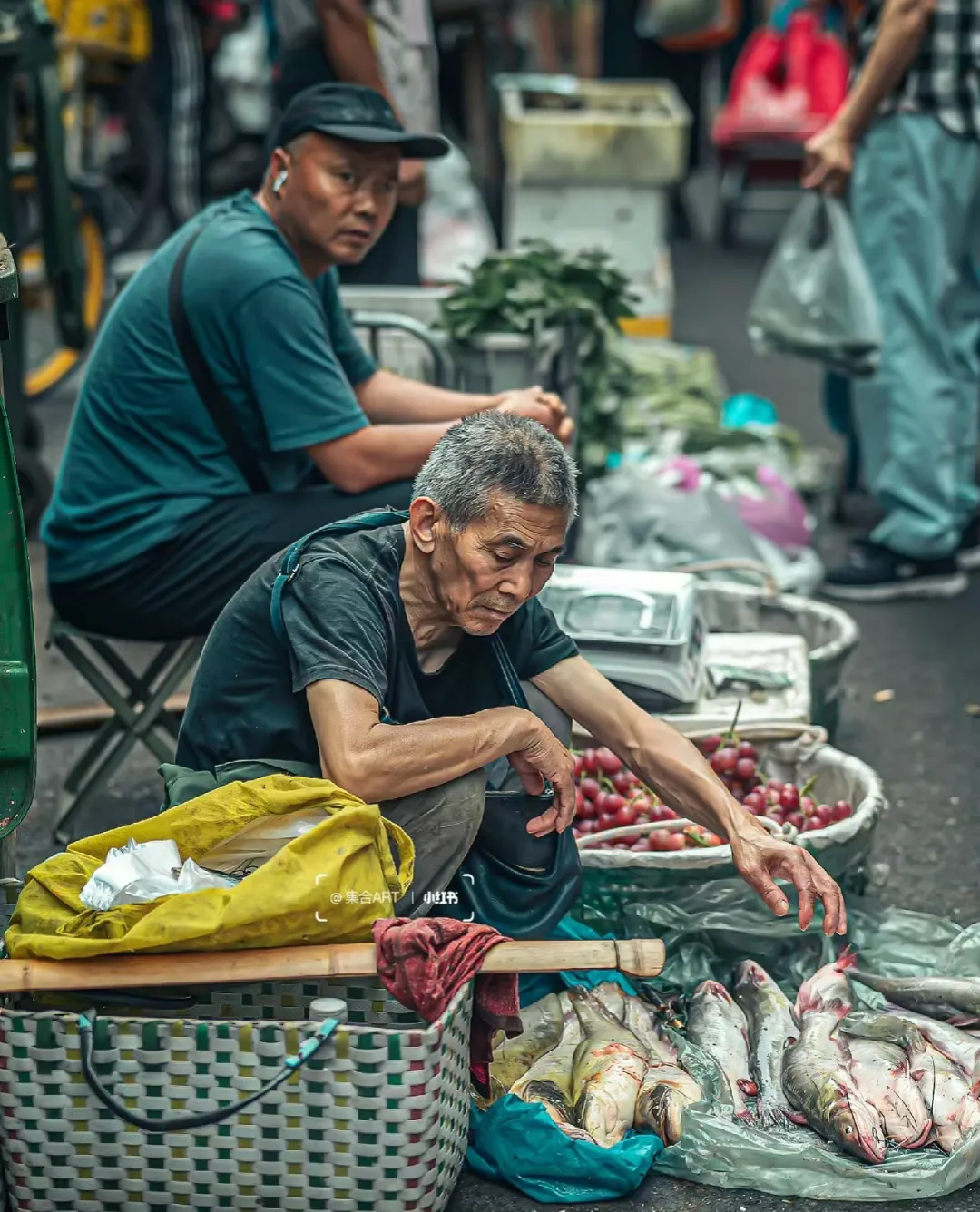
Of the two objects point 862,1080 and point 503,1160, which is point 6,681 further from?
point 862,1080

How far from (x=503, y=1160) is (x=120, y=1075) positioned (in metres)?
0.63

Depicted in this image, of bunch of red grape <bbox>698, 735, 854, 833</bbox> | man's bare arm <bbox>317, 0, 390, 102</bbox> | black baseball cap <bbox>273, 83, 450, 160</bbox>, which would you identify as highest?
black baseball cap <bbox>273, 83, 450, 160</bbox>

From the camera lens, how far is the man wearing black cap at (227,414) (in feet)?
11.8

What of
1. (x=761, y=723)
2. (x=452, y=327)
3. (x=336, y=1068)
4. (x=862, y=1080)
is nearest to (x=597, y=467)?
(x=452, y=327)

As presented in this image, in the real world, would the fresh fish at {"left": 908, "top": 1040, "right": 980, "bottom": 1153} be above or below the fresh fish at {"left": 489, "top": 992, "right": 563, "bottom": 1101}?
above

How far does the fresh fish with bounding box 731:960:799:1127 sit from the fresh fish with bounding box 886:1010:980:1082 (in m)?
0.19

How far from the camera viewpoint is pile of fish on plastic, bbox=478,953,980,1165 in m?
2.77

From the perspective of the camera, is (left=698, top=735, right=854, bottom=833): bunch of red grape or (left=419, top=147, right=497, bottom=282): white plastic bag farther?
(left=419, top=147, right=497, bottom=282): white plastic bag

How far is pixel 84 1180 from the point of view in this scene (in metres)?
2.49

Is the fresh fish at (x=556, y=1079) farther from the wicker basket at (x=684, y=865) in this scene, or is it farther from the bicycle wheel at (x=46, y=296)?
the bicycle wheel at (x=46, y=296)

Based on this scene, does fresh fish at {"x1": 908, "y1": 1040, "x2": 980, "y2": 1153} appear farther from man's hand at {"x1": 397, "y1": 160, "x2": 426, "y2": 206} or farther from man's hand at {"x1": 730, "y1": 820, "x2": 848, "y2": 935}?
man's hand at {"x1": 397, "y1": 160, "x2": 426, "y2": 206}

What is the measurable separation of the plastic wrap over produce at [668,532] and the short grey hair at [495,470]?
2204 millimetres

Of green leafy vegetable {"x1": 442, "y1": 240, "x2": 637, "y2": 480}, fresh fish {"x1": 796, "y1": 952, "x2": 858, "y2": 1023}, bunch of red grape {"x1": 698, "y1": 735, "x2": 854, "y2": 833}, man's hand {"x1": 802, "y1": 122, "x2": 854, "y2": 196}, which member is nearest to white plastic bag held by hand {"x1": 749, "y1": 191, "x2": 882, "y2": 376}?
man's hand {"x1": 802, "y1": 122, "x2": 854, "y2": 196}

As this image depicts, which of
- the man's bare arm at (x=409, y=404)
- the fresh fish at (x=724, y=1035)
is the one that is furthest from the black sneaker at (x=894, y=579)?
the fresh fish at (x=724, y=1035)
